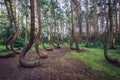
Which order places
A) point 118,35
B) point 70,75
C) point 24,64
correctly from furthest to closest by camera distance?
point 118,35, point 24,64, point 70,75

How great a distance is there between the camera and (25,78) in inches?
254

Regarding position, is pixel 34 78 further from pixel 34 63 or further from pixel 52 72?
pixel 34 63

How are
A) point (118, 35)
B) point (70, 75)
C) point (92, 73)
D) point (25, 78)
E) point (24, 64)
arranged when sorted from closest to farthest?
point (25, 78), point (70, 75), point (92, 73), point (24, 64), point (118, 35)

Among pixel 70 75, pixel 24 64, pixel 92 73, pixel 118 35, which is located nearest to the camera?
pixel 70 75

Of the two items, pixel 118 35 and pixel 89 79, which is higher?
pixel 118 35

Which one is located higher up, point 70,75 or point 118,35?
point 118,35

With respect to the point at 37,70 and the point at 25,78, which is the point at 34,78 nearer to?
the point at 25,78

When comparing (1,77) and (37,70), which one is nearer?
(1,77)

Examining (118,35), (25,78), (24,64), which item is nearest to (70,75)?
(25,78)

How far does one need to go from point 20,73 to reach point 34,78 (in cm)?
110

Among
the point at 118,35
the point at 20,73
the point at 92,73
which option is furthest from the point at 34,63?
the point at 118,35

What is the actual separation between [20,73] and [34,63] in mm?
1313

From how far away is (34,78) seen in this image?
21.2 feet

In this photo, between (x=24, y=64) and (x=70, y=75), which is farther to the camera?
(x=24, y=64)
